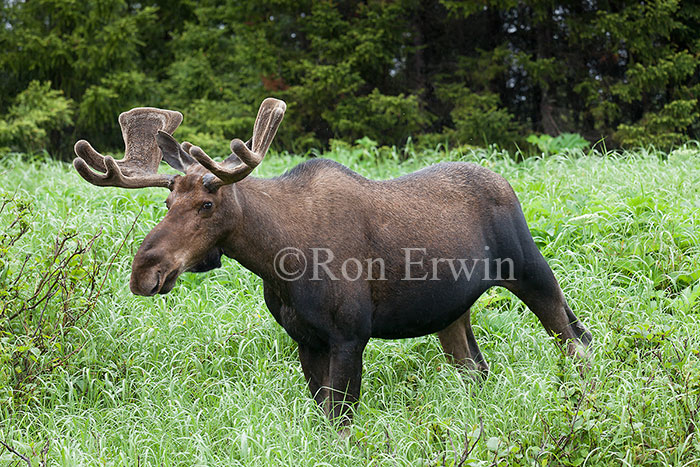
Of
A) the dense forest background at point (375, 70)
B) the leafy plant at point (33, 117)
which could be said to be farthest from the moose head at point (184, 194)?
the leafy plant at point (33, 117)

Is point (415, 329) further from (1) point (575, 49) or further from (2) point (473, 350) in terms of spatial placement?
(1) point (575, 49)

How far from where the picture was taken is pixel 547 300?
4.34 meters

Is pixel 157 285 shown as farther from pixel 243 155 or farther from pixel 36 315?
pixel 36 315

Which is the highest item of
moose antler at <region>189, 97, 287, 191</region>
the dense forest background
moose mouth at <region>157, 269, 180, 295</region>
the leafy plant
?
moose antler at <region>189, 97, 287, 191</region>

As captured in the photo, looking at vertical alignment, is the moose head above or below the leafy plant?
above

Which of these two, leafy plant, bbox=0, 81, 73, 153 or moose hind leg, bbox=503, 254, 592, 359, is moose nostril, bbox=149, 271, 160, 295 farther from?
leafy plant, bbox=0, 81, 73, 153

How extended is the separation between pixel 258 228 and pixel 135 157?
0.82 meters

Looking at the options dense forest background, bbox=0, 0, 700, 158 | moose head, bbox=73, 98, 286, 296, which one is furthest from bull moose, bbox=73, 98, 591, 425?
dense forest background, bbox=0, 0, 700, 158

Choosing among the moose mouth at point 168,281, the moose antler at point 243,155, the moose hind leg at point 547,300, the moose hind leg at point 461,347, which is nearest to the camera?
the moose antler at point 243,155

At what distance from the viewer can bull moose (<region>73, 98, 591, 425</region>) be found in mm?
3373

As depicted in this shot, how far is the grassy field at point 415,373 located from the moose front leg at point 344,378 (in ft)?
0.31

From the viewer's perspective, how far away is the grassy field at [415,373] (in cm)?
355

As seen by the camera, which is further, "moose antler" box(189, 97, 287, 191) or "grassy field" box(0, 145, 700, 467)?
"grassy field" box(0, 145, 700, 467)

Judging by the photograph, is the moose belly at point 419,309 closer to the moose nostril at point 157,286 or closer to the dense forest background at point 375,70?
the moose nostril at point 157,286
